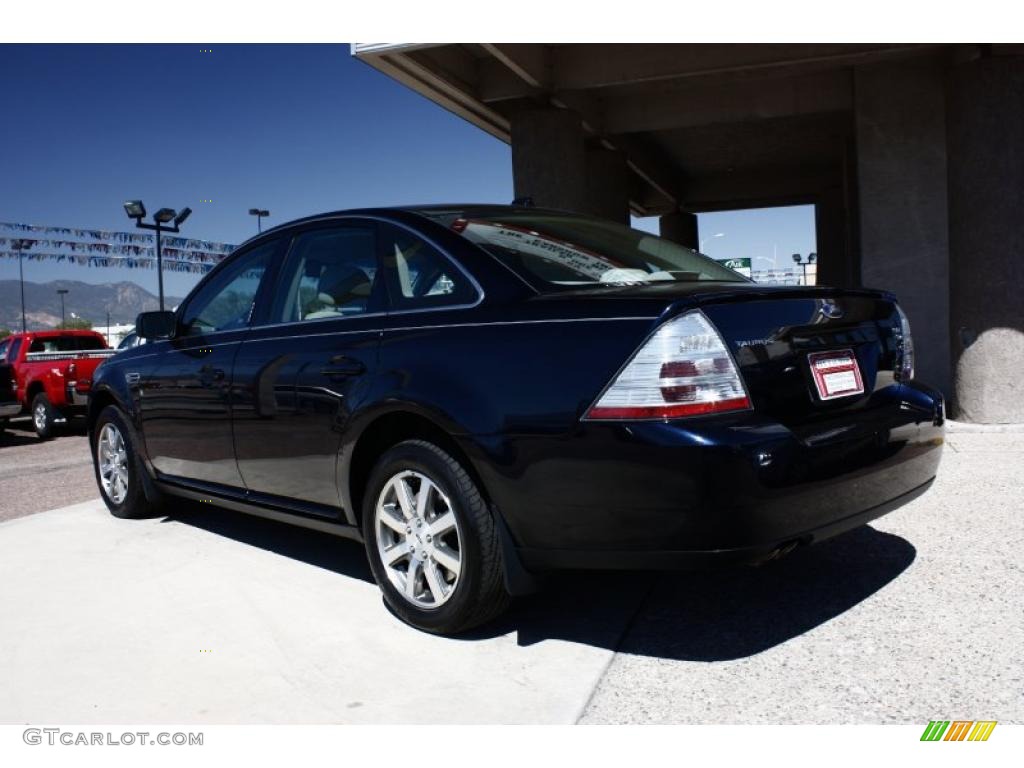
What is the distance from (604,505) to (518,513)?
12.3 inches

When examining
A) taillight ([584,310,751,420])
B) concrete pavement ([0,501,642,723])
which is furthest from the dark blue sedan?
concrete pavement ([0,501,642,723])

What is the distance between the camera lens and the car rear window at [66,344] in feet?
44.5

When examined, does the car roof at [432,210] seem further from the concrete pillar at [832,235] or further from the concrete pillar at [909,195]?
the concrete pillar at [832,235]

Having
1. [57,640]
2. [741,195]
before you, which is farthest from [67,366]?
[741,195]

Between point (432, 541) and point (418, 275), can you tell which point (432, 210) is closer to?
point (418, 275)

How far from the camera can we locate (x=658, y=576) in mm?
3680

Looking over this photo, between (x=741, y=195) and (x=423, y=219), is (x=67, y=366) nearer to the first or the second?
(x=423, y=219)

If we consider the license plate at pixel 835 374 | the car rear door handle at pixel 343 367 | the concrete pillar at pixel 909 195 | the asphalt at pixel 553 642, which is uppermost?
the concrete pillar at pixel 909 195

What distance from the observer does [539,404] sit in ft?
8.75

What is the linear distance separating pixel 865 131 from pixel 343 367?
897cm

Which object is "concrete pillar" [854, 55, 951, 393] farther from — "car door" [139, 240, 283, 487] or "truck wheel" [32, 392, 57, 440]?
"truck wheel" [32, 392, 57, 440]

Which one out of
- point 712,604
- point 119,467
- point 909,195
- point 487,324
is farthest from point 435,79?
point 712,604

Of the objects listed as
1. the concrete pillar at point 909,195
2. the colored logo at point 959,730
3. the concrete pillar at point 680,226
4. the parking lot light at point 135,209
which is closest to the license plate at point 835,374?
the colored logo at point 959,730

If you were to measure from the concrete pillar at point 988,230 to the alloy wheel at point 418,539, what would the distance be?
6.16 metres
